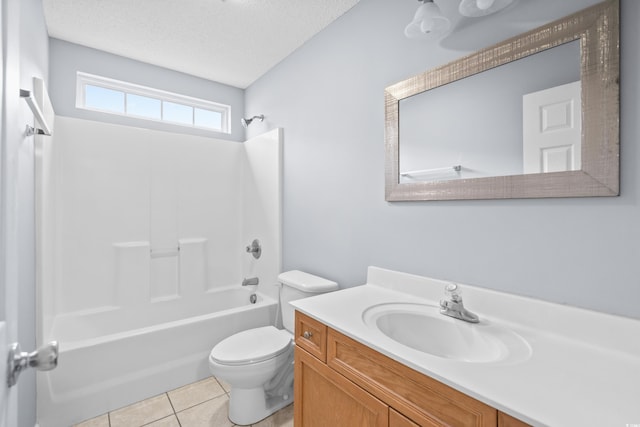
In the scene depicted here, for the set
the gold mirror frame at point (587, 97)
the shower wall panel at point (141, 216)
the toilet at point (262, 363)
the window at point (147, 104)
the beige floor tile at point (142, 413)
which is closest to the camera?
the gold mirror frame at point (587, 97)

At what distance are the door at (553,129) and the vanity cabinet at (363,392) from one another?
83 cm

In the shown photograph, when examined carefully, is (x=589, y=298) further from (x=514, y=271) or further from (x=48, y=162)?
(x=48, y=162)

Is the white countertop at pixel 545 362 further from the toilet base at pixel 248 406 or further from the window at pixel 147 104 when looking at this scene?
the window at pixel 147 104

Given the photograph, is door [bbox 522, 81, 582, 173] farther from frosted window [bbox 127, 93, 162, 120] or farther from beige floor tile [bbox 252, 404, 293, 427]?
frosted window [bbox 127, 93, 162, 120]

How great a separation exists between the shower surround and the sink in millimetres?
1351

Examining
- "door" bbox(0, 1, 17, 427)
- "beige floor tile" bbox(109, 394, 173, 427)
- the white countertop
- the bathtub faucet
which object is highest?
"door" bbox(0, 1, 17, 427)

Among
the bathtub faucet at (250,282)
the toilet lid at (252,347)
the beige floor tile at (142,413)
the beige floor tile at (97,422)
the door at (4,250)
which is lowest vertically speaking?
the beige floor tile at (97,422)

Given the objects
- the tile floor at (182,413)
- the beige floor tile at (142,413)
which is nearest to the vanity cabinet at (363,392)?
the tile floor at (182,413)

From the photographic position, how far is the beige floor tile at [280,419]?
1741mm

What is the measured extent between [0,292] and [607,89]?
1.64 meters

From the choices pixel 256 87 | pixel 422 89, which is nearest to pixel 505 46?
pixel 422 89

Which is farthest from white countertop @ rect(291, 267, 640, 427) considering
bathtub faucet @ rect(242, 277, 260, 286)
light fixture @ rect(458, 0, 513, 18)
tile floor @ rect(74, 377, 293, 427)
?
bathtub faucet @ rect(242, 277, 260, 286)

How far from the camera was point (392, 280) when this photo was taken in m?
1.58

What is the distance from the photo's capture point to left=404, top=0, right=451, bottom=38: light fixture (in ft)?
4.16
